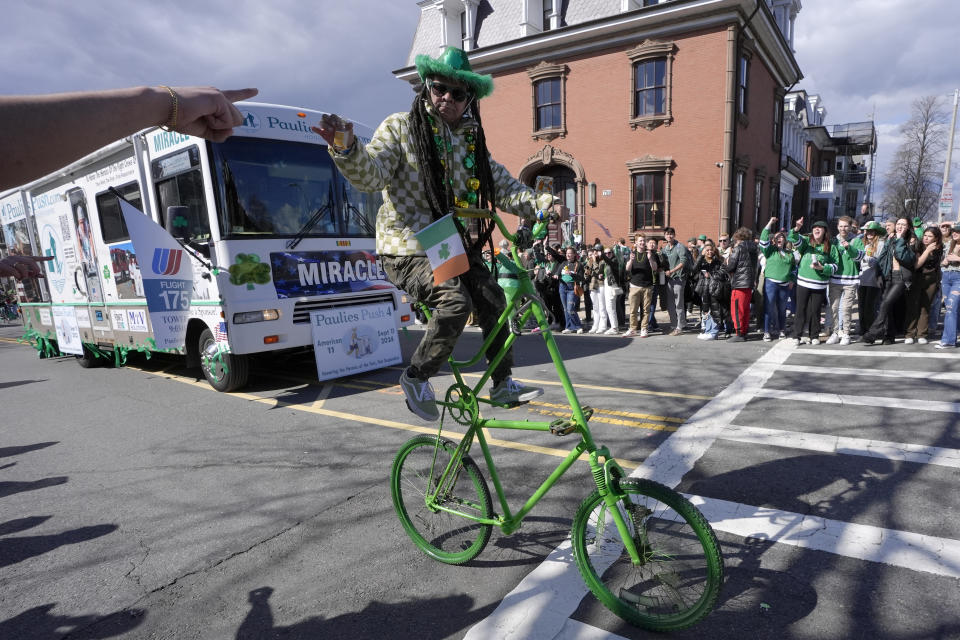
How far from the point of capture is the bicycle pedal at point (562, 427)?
89.7 inches

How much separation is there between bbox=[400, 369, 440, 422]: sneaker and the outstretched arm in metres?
1.61

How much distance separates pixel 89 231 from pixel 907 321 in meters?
13.4

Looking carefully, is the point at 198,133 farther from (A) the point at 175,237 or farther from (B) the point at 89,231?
(B) the point at 89,231

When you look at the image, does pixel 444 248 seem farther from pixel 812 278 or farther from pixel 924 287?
pixel 924 287

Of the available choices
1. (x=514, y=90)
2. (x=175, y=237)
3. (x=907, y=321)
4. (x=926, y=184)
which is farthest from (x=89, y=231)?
(x=926, y=184)

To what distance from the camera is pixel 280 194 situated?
6.67 meters

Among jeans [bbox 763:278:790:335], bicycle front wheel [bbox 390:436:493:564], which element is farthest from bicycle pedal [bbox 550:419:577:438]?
jeans [bbox 763:278:790:335]

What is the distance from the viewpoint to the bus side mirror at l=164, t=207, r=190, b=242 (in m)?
5.90

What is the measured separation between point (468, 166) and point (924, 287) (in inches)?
348

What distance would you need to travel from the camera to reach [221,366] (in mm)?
7004

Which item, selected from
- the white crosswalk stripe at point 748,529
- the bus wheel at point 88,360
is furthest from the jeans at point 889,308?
the bus wheel at point 88,360

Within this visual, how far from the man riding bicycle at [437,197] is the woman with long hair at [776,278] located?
7.76m

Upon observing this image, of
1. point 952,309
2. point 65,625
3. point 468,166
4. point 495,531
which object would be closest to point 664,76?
point 952,309

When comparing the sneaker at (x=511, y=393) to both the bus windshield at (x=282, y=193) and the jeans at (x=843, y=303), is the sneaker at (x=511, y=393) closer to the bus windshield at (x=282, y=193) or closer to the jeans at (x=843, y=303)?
the bus windshield at (x=282, y=193)
